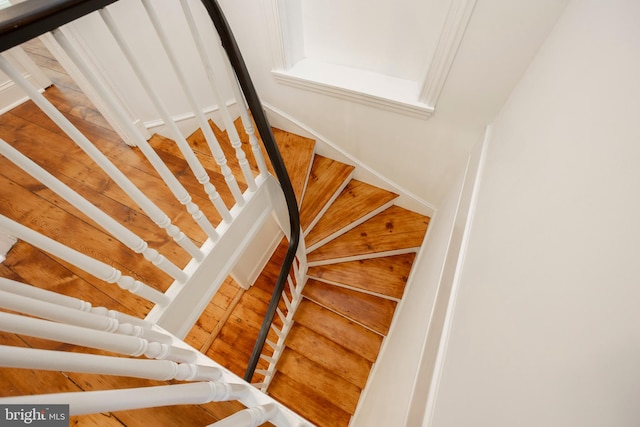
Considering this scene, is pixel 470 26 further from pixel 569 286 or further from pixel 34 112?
pixel 34 112

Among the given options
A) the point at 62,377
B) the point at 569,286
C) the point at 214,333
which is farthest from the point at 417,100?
the point at 214,333

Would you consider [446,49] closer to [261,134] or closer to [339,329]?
[261,134]

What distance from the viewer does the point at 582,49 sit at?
2.37ft

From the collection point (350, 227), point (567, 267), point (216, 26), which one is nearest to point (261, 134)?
point (216, 26)

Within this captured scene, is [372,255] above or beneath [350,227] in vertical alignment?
beneath

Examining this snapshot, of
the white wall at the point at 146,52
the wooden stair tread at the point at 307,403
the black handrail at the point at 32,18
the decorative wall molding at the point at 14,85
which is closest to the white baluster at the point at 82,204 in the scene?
the black handrail at the point at 32,18

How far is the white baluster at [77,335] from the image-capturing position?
48cm

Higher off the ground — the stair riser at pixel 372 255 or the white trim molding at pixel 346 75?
the white trim molding at pixel 346 75

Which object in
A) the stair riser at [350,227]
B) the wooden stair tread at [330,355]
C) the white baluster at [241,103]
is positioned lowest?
the wooden stair tread at [330,355]

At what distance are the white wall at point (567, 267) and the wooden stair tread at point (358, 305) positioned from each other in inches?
51.8

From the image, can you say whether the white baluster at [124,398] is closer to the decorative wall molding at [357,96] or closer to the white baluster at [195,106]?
the white baluster at [195,106]

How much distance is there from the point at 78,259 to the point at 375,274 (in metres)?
1.76

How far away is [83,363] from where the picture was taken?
0.48m

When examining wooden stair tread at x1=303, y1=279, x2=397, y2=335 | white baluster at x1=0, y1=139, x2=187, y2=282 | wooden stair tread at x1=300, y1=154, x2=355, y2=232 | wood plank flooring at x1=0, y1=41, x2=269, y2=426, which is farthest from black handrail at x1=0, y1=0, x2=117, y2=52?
wooden stair tread at x1=303, y1=279, x2=397, y2=335
